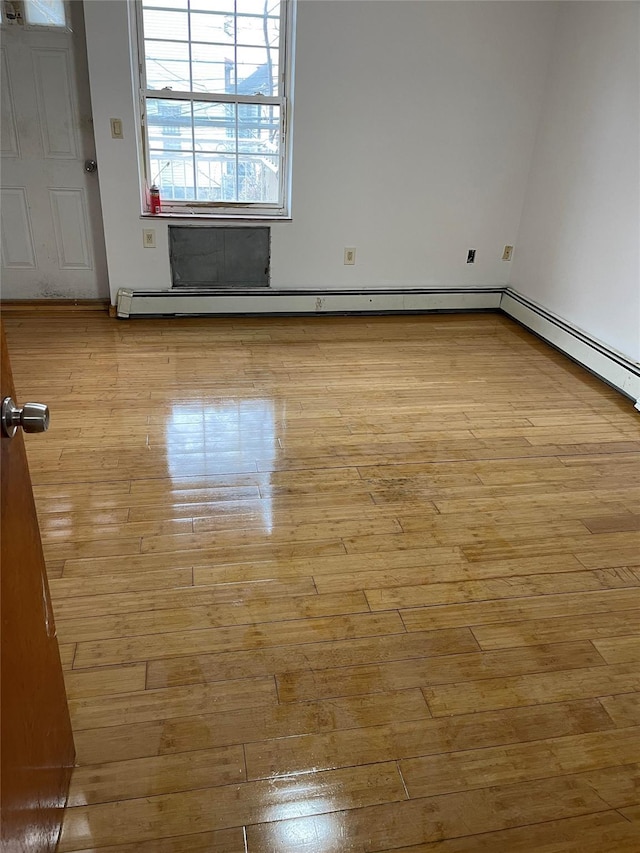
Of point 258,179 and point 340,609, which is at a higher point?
point 258,179

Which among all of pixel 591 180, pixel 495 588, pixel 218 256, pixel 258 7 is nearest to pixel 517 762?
pixel 495 588

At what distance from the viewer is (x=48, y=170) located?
418 centimetres

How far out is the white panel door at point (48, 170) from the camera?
3889 mm

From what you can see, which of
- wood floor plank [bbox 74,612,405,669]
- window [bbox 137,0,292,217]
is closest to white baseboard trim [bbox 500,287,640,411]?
window [bbox 137,0,292,217]

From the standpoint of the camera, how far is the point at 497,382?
373 centimetres

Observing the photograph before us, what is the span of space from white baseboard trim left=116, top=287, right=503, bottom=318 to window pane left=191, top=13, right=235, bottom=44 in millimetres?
1589

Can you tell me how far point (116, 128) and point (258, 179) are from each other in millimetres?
970

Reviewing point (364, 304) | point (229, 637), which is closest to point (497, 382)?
point (364, 304)

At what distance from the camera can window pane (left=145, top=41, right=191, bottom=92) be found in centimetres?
388

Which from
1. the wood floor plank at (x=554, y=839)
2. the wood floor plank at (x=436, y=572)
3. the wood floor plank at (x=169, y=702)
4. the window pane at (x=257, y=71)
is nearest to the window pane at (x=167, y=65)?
the window pane at (x=257, y=71)

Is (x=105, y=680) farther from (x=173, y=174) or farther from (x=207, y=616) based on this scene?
(x=173, y=174)

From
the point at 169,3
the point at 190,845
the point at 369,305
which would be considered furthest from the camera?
the point at 369,305

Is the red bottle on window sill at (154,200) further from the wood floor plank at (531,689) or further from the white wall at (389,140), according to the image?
the wood floor plank at (531,689)

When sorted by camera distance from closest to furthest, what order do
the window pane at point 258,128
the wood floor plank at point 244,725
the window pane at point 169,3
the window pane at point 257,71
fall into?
the wood floor plank at point 244,725 → the window pane at point 169,3 → the window pane at point 257,71 → the window pane at point 258,128
